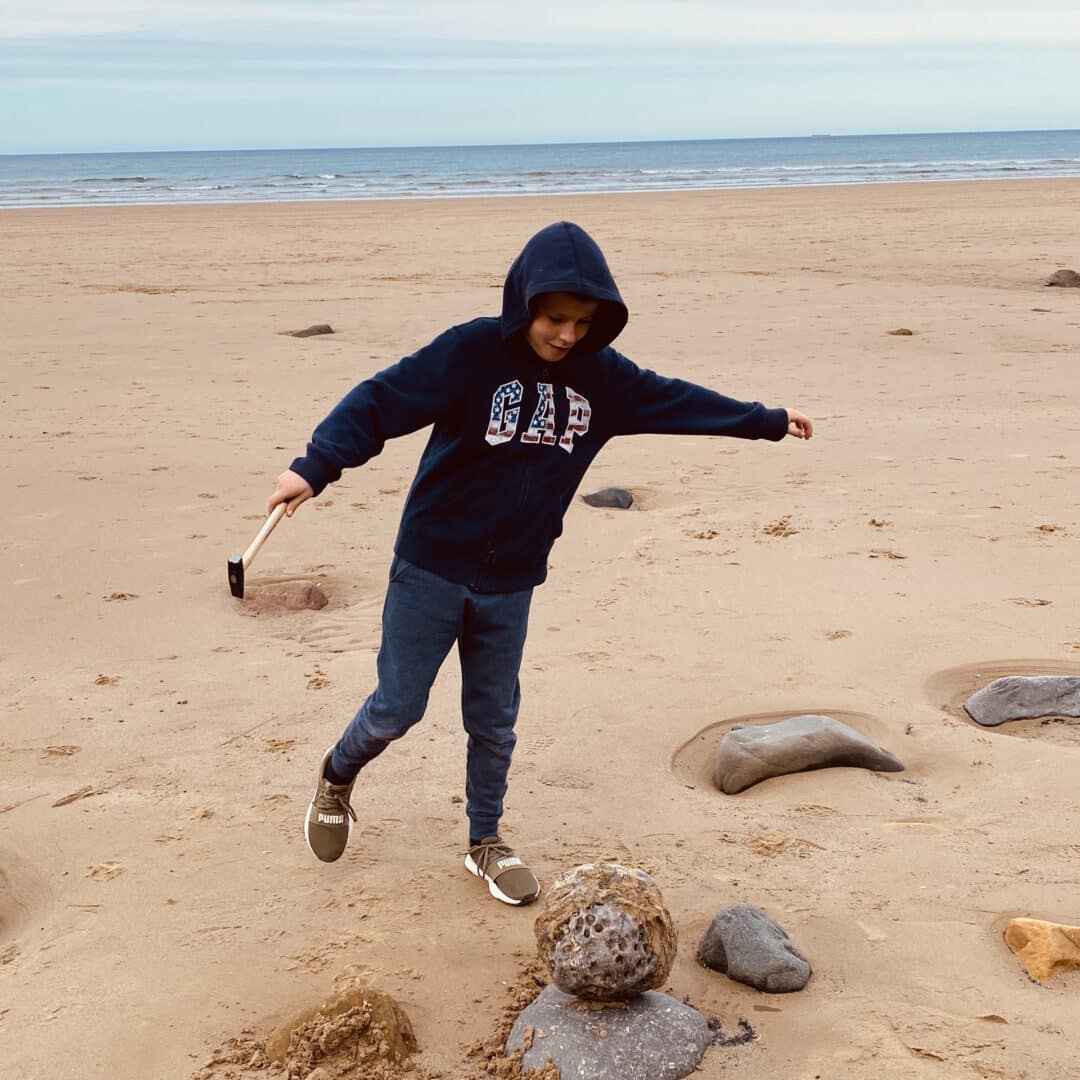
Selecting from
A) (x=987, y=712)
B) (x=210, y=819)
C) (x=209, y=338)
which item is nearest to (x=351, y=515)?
(x=210, y=819)

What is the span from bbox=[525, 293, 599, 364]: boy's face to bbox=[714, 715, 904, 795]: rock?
5.06 feet

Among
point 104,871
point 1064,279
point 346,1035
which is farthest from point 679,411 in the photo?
point 1064,279

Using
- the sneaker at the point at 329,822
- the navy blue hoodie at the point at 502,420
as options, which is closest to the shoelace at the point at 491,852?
the sneaker at the point at 329,822

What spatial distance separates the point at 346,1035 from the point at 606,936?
60 cm

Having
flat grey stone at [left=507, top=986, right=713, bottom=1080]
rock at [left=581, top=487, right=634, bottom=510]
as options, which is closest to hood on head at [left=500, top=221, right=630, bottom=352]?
flat grey stone at [left=507, top=986, right=713, bottom=1080]

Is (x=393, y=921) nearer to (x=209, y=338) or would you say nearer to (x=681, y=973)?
(x=681, y=973)

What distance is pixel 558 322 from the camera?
296 cm

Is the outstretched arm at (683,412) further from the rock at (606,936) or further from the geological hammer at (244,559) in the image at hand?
the rock at (606,936)

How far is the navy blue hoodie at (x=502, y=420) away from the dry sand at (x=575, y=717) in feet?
3.25

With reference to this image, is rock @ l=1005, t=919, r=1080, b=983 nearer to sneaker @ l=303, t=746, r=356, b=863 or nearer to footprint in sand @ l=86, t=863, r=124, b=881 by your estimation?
sneaker @ l=303, t=746, r=356, b=863

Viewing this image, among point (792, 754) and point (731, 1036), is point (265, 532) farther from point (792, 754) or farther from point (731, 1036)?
point (792, 754)

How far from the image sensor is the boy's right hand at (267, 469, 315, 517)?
283 centimetres

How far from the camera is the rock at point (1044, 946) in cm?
291

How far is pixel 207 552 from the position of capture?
234 inches
